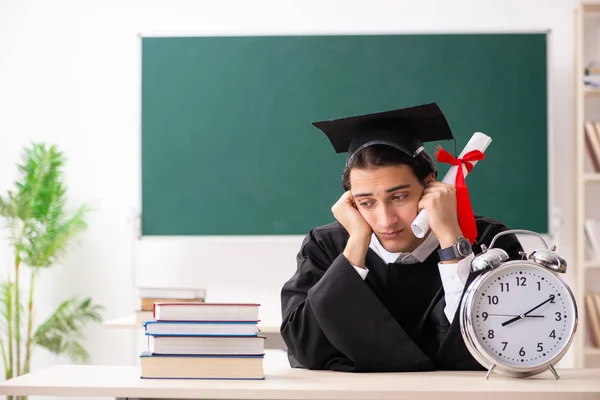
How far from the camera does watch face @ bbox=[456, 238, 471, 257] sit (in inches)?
79.8

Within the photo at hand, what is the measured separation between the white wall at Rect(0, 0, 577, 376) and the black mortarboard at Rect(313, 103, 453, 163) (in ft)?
9.83

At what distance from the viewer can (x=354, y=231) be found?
7.14ft

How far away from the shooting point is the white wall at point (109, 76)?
17.1ft

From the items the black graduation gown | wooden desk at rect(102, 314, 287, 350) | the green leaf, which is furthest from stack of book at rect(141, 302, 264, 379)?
the green leaf

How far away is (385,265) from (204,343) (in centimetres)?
79

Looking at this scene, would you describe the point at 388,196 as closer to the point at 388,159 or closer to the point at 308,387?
the point at 388,159

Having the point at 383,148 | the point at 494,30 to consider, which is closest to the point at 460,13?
the point at 494,30

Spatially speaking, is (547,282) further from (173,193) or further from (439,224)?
(173,193)

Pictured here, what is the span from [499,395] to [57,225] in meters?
3.93

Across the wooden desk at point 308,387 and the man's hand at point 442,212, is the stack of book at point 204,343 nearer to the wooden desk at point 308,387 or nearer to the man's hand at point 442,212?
the wooden desk at point 308,387

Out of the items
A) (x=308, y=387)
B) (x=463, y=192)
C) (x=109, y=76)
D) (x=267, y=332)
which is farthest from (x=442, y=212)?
(x=109, y=76)

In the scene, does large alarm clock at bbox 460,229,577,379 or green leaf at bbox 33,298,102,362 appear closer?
large alarm clock at bbox 460,229,577,379

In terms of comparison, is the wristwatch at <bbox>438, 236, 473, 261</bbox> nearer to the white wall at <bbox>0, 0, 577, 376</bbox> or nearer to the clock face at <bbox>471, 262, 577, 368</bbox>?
the clock face at <bbox>471, 262, 577, 368</bbox>

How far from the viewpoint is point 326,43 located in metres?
5.08
